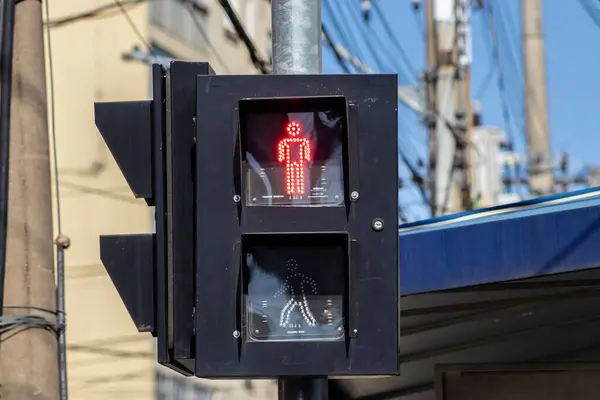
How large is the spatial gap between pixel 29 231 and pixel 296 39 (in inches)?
141

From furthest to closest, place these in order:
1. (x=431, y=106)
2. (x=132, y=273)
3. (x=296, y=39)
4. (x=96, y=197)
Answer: (x=431, y=106)
(x=96, y=197)
(x=296, y=39)
(x=132, y=273)

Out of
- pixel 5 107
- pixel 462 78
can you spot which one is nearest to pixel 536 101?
pixel 462 78

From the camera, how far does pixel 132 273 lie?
3664mm

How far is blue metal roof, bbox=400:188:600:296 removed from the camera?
5801 millimetres

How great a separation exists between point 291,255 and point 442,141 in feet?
56.4

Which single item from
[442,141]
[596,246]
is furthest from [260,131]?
[442,141]

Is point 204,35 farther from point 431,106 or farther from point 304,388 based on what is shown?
point 304,388

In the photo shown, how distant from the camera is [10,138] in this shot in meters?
7.18

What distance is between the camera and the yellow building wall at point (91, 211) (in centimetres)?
1684

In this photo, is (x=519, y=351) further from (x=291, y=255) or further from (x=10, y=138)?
(x=291, y=255)

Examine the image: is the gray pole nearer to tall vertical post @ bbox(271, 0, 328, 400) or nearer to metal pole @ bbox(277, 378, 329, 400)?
tall vertical post @ bbox(271, 0, 328, 400)

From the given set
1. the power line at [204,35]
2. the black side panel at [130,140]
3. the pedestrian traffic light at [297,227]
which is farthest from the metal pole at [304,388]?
the power line at [204,35]

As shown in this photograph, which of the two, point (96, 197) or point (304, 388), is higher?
point (96, 197)

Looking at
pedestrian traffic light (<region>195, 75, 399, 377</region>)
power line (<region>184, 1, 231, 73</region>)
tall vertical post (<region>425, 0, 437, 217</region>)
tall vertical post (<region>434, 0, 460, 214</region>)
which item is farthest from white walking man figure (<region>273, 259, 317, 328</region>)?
tall vertical post (<region>434, 0, 460, 214</region>)
